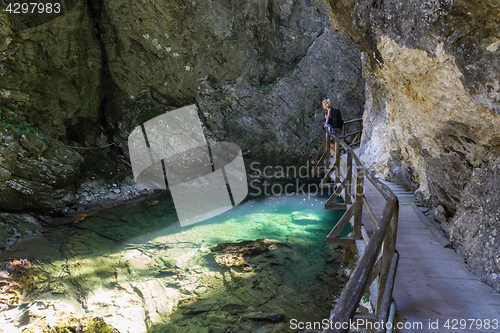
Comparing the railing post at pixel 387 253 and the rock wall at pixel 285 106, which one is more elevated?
the rock wall at pixel 285 106

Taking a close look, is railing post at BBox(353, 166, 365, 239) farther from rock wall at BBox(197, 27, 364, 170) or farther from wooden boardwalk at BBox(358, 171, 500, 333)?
rock wall at BBox(197, 27, 364, 170)

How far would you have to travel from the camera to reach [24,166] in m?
8.56

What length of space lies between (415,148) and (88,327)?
234 inches

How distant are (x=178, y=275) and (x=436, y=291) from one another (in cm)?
492

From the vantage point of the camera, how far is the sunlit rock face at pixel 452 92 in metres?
2.67

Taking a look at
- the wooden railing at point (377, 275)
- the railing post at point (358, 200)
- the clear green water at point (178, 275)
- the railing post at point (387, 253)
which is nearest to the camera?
the wooden railing at point (377, 275)

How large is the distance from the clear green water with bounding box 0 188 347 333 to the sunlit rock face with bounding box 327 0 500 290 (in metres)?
2.80

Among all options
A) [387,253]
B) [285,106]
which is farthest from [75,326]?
[285,106]

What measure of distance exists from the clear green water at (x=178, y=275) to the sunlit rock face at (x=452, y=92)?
2798mm

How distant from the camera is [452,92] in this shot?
312 centimetres

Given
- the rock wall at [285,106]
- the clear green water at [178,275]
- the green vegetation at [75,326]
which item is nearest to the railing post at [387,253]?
the clear green water at [178,275]

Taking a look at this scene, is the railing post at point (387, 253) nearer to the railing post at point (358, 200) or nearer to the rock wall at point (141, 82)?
the railing post at point (358, 200)

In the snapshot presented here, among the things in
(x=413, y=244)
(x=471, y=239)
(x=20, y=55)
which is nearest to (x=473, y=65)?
(x=471, y=239)

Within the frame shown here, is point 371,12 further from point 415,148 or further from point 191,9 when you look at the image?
point 191,9
